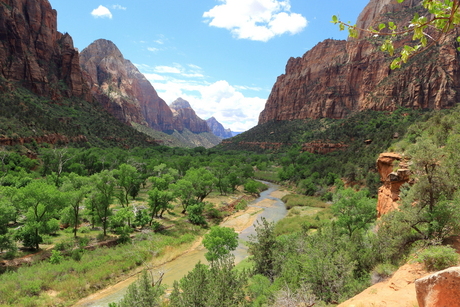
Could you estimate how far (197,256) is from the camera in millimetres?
A: 27266

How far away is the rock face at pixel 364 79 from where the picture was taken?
88.3 m

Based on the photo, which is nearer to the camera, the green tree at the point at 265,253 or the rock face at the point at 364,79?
the green tree at the point at 265,253

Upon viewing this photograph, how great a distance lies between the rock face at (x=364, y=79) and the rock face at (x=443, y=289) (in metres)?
70.5

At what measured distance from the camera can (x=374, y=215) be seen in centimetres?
2483

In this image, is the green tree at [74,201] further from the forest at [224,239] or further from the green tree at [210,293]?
the green tree at [210,293]

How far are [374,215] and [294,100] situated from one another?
154 metres

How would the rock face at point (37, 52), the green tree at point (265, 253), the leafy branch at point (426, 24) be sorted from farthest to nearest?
the rock face at point (37, 52)
the green tree at point (265, 253)
the leafy branch at point (426, 24)

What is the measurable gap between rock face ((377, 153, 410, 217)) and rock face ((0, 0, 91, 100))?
111 m

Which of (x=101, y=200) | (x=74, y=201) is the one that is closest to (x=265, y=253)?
(x=101, y=200)

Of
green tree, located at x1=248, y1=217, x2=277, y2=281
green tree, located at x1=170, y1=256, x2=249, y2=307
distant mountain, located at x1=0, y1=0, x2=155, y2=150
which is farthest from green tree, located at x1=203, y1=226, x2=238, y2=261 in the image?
distant mountain, located at x1=0, y1=0, x2=155, y2=150

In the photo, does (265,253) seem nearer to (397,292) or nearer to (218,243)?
(218,243)

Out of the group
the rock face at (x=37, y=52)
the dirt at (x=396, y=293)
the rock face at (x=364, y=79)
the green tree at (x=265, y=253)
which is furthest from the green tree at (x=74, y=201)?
the rock face at (x=37, y=52)

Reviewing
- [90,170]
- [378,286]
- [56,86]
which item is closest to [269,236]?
[378,286]

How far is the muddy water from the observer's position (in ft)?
62.5
